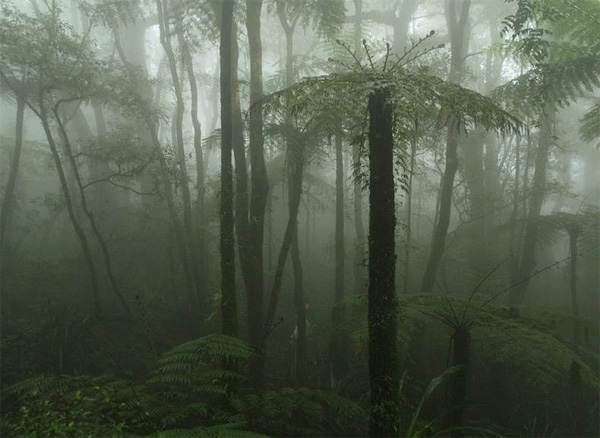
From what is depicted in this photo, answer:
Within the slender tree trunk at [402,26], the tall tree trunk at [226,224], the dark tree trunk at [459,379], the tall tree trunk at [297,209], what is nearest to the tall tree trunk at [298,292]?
the tall tree trunk at [297,209]

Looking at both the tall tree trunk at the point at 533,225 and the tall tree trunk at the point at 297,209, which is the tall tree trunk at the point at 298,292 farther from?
the tall tree trunk at the point at 533,225

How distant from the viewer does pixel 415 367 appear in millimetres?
8219

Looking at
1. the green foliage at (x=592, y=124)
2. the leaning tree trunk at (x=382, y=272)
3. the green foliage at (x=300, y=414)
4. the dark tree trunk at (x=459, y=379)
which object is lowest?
the green foliage at (x=300, y=414)

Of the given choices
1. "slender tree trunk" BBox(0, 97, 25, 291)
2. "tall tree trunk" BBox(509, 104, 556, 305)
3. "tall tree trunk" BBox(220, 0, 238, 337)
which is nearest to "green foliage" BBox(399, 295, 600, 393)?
"tall tree trunk" BBox(220, 0, 238, 337)

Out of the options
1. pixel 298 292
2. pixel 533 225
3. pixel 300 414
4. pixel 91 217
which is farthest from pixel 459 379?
pixel 91 217

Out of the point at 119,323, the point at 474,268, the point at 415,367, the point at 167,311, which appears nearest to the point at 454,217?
the point at 474,268

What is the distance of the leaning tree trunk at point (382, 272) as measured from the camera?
3.05 meters

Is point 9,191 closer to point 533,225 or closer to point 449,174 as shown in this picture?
point 449,174

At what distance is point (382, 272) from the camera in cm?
305

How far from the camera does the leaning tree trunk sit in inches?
120

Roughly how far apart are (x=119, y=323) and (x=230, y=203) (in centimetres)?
697

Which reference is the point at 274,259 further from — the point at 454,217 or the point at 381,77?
the point at 381,77

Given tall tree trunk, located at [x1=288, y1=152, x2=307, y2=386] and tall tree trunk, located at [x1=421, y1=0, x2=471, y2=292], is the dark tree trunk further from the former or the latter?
tall tree trunk, located at [x1=288, y1=152, x2=307, y2=386]

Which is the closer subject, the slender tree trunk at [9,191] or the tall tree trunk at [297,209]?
the tall tree trunk at [297,209]
